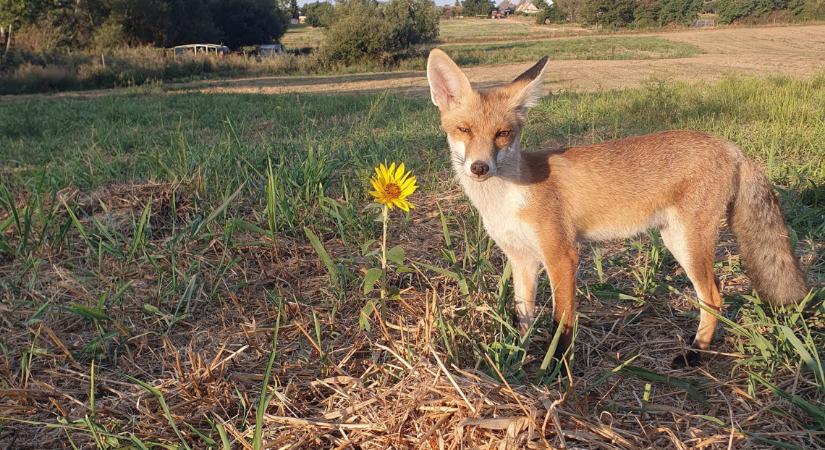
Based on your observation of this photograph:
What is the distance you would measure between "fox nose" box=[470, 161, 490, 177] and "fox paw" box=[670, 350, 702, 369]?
4.65ft

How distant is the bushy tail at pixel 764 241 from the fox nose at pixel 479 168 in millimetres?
1588

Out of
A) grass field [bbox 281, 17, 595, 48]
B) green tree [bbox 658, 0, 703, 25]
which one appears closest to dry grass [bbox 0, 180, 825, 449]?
grass field [bbox 281, 17, 595, 48]

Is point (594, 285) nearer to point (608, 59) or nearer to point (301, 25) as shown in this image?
point (608, 59)

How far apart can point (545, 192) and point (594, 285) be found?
76 cm

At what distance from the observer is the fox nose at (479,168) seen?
2910 mm

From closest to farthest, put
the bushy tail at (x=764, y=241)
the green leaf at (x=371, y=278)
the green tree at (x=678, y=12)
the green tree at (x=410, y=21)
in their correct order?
the green leaf at (x=371, y=278) < the bushy tail at (x=764, y=241) < the green tree at (x=410, y=21) < the green tree at (x=678, y=12)

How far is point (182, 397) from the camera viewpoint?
7.74ft

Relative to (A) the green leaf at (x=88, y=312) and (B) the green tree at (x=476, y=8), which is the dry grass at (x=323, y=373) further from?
(B) the green tree at (x=476, y=8)

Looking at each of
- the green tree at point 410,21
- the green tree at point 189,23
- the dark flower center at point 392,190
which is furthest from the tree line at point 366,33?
the dark flower center at point 392,190

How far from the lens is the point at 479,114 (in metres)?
3.26

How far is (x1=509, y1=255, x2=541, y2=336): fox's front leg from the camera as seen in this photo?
325 cm

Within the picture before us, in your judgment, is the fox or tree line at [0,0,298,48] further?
tree line at [0,0,298,48]

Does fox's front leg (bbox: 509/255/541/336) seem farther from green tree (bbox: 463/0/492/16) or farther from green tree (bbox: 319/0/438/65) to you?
green tree (bbox: 463/0/492/16)

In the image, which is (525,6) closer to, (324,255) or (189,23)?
(189,23)
